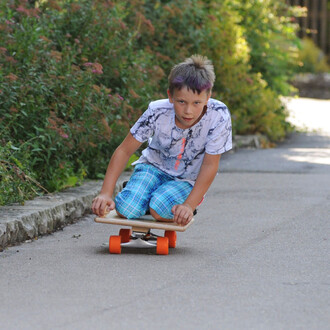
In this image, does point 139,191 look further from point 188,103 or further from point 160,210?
point 188,103

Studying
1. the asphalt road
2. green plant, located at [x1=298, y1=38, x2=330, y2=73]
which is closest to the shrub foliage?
the asphalt road

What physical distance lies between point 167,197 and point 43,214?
47.4 inches

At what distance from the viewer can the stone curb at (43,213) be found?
5.62m

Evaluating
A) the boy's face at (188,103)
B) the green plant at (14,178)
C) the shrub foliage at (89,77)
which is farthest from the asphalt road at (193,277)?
the boy's face at (188,103)

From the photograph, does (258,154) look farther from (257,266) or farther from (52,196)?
(257,266)

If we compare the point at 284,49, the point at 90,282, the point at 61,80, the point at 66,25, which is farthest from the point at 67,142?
the point at 284,49

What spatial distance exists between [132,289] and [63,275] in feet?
1.68

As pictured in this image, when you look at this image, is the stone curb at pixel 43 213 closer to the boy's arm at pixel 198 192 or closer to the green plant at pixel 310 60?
the boy's arm at pixel 198 192

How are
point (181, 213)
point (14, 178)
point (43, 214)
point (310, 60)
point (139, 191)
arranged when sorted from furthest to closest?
1. point (310, 60)
2. point (14, 178)
3. point (43, 214)
4. point (139, 191)
5. point (181, 213)

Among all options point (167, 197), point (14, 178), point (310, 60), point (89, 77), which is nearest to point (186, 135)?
point (167, 197)

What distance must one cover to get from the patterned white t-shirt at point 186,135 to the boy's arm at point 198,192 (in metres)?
0.07

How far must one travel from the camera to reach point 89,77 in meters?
7.50

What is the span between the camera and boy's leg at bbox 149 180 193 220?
5242 mm

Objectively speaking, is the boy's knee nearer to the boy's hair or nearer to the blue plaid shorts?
the blue plaid shorts
